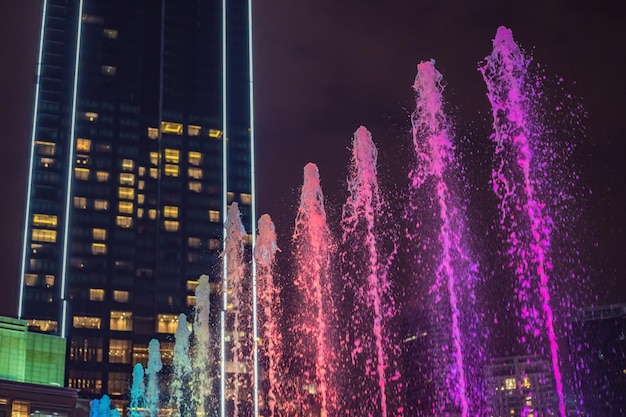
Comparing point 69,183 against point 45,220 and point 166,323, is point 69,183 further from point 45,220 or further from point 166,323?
point 166,323

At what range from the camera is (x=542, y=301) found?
35.7 metres

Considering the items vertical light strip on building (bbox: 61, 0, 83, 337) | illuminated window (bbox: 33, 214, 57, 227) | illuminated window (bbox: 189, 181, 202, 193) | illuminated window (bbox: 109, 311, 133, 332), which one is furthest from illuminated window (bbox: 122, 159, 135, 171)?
illuminated window (bbox: 109, 311, 133, 332)

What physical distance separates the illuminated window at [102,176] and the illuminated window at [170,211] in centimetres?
953

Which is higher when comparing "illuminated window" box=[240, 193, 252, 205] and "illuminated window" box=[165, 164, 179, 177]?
"illuminated window" box=[165, 164, 179, 177]

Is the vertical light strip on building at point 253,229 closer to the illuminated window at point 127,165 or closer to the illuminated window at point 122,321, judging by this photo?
the illuminated window at point 122,321

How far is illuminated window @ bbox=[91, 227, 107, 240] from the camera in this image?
4397 inches

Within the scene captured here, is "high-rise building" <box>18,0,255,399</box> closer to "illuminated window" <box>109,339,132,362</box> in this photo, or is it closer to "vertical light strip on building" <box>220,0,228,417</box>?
"illuminated window" <box>109,339,132,362</box>

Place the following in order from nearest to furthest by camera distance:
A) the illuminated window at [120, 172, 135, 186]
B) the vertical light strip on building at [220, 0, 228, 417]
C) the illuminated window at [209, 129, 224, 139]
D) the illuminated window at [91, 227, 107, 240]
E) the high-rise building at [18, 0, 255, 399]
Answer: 1. the vertical light strip on building at [220, 0, 228, 417]
2. the high-rise building at [18, 0, 255, 399]
3. the illuminated window at [91, 227, 107, 240]
4. the illuminated window at [120, 172, 135, 186]
5. the illuminated window at [209, 129, 224, 139]

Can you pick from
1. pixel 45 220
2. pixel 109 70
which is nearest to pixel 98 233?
pixel 45 220

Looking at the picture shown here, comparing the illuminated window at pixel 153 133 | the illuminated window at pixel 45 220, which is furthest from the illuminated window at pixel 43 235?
the illuminated window at pixel 153 133

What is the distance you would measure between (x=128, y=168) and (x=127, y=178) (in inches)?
61.2

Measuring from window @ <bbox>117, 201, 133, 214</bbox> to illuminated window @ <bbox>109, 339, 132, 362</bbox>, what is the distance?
18.6 meters

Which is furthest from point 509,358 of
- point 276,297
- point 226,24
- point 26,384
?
point 26,384

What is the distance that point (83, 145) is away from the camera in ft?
376
